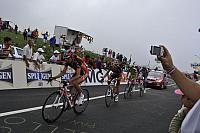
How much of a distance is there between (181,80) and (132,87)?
48.1ft

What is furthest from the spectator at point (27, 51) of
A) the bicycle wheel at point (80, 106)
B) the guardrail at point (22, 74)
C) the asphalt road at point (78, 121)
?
the bicycle wheel at point (80, 106)

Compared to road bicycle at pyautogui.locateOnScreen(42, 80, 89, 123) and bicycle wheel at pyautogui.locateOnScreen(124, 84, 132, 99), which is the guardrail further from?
road bicycle at pyautogui.locateOnScreen(42, 80, 89, 123)

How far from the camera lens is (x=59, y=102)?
8.08 meters

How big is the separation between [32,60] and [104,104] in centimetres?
490

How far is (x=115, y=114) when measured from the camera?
10.5 m

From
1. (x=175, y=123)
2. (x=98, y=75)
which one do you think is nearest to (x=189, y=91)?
(x=175, y=123)

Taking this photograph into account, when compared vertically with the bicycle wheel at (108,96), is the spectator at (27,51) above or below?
above

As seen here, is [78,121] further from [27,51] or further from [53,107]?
[27,51]

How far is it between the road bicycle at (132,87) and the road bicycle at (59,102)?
7844 millimetres

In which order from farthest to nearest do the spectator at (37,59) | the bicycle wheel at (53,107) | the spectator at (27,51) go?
the spectator at (37,59)
the spectator at (27,51)
the bicycle wheel at (53,107)

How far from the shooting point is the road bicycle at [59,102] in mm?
7797

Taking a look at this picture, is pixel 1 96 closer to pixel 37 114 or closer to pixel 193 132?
pixel 37 114

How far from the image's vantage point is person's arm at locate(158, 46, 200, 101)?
254 centimetres

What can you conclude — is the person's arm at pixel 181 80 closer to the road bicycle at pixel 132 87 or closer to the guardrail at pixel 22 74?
the guardrail at pixel 22 74
